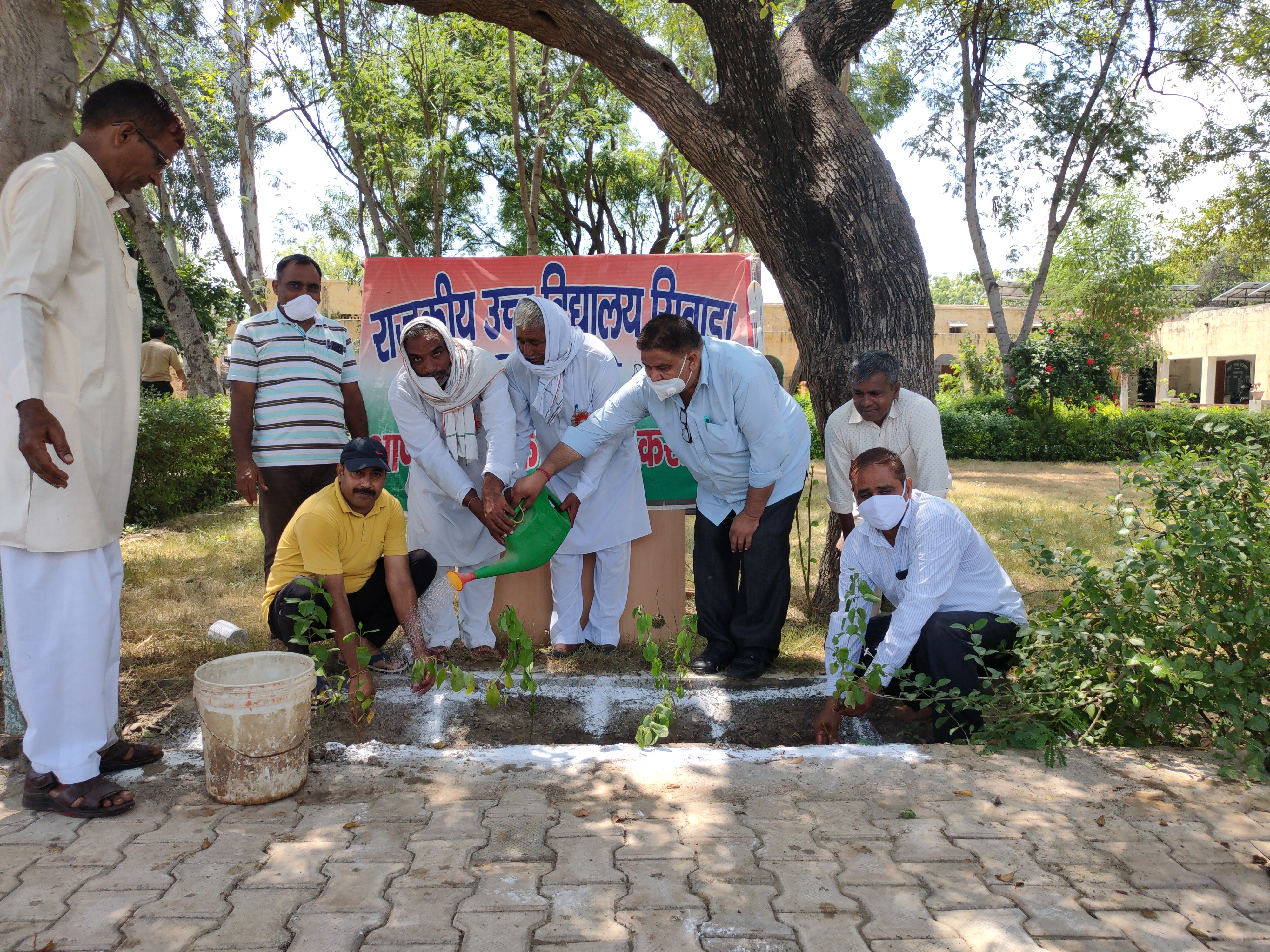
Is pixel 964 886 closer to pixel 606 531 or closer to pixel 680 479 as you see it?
pixel 606 531

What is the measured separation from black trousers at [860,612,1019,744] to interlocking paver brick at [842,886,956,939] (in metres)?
1.10

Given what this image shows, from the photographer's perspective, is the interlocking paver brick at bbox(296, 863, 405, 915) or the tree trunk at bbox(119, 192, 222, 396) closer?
the interlocking paver brick at bbox(296, 863, 405, 915)

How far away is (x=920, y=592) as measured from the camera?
330 centimetres

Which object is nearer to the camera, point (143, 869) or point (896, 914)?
point (896, 914)

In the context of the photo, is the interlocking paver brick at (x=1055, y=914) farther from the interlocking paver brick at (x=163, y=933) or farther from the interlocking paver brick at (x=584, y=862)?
the interlocking paver brick at (x=163, y=933)

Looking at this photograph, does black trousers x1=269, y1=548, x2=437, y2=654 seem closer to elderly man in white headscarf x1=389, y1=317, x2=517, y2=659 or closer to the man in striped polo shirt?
elderly man in white headscarf x1=389, y1=317, x2=517, y2=659

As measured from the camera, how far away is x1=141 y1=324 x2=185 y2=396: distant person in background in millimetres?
10375

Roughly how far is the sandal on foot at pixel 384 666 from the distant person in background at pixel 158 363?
7252 millimetres

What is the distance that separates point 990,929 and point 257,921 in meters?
1.75

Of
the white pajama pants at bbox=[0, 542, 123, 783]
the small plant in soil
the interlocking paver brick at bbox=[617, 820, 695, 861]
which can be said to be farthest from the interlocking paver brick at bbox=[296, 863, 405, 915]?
the small plant in soil

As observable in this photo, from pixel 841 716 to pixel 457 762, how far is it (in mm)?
1496

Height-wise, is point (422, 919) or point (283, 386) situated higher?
point (283, 386)

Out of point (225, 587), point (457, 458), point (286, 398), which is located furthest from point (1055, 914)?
point (225, 587)

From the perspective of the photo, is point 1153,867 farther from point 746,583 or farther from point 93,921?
point 93,921
